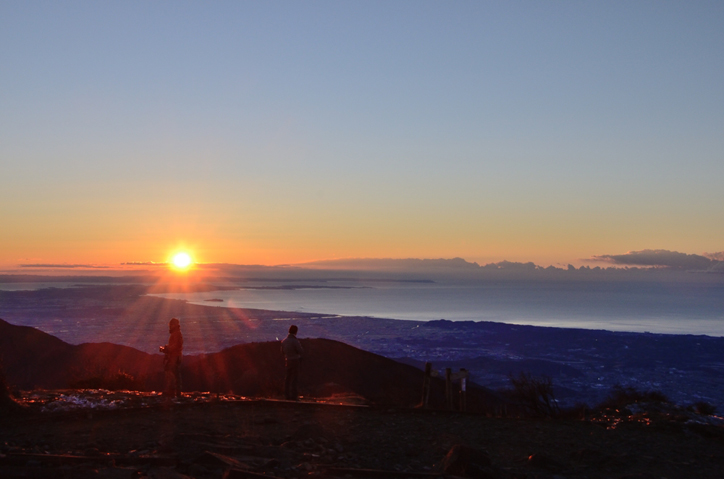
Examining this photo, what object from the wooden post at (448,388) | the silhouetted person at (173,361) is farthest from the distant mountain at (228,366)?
the silhouetted person at (173,361)

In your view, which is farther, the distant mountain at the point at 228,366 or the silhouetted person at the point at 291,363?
the distant mountain at the point at 228,366

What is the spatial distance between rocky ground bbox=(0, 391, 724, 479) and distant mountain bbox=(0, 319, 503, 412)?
13.3 metres

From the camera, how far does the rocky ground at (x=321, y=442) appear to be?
19.0 feet

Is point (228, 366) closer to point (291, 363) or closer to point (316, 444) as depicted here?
point (291, 363)

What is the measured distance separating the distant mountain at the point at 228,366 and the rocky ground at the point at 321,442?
43.5ft

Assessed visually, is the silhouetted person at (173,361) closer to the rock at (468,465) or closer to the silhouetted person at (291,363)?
the silhouetted person at (291,363)

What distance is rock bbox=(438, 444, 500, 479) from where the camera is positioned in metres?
5.79

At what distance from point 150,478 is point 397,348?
128 feet

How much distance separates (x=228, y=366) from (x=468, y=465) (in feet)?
75.0

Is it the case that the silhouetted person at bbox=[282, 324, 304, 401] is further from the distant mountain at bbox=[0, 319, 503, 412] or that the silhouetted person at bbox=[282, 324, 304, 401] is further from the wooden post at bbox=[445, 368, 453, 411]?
the distant mountain at bbox=[0, 319, 503, 412]

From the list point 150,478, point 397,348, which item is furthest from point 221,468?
point 397,348

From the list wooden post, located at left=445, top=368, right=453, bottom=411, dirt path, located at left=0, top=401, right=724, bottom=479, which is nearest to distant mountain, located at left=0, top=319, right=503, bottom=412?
wooden post, located at left=445, top=368, right=453, bottom=411

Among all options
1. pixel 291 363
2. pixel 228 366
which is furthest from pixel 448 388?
pixel 228 366

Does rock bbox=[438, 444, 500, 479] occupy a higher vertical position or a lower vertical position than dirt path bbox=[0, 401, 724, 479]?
higher
